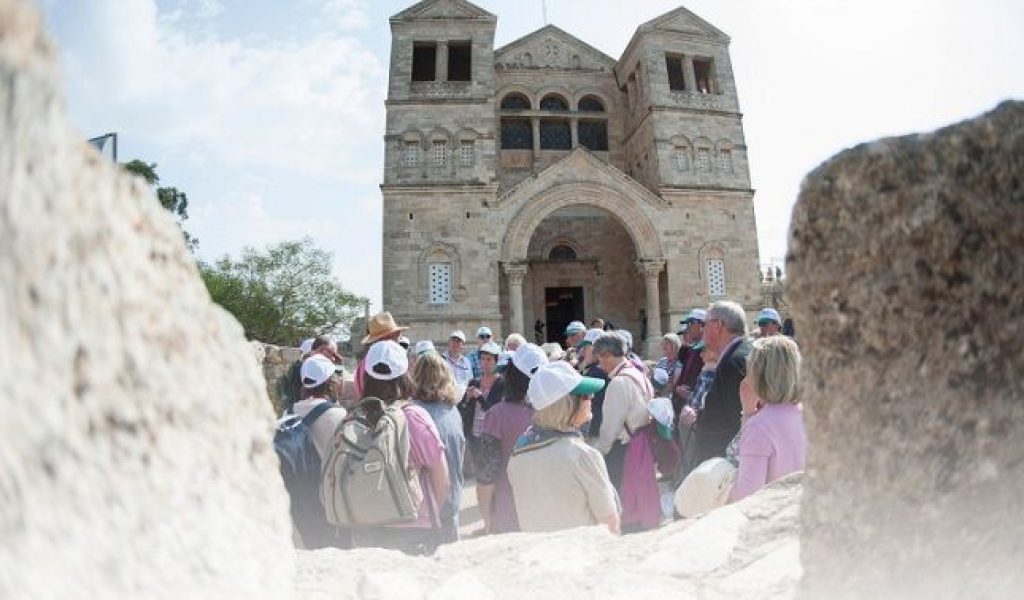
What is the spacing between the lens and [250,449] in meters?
1.15

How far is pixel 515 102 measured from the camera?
75.8 ft

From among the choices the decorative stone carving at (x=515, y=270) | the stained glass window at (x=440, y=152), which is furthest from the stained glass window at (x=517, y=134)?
the decorative stone carving at (x=515, y=270)

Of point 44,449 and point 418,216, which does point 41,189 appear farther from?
point 418,216

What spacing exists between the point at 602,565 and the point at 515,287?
→ 15.7 metres

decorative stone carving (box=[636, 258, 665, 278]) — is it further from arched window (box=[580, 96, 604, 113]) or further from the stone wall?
the stone wall

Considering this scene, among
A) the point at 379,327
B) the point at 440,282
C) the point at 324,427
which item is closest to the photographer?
the point at 324,427

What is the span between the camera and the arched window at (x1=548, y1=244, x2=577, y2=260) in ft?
68.4

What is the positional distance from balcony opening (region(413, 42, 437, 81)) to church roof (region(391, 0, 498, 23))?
1.25 metres

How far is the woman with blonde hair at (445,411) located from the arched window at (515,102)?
68.6 ft

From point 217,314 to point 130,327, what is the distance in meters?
0.30

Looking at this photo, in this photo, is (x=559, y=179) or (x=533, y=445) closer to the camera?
(x=533, y=445)

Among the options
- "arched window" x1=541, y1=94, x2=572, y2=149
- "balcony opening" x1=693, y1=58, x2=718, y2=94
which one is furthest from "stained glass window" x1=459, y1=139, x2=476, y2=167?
"balcony opening" x1=693, y1=58, x2=718, y2=94

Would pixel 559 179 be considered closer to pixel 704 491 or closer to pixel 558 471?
pixel 558 471

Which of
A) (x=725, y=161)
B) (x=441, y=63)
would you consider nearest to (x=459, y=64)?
(x=441, y=63)
